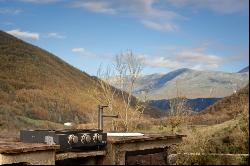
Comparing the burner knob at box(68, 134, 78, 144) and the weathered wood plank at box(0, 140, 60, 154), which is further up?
the burner knob at box(68, 134, 78, 144)

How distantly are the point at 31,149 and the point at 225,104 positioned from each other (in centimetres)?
3247

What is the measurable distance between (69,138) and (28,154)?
2.62 feet

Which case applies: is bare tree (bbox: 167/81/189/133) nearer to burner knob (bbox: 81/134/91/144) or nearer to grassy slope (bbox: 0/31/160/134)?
burner knob (bbox: 81/134/91/144)

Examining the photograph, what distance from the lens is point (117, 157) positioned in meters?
7.50

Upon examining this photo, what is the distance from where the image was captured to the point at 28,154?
6.12 metres

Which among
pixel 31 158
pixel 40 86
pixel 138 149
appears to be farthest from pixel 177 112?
pixel 40 86

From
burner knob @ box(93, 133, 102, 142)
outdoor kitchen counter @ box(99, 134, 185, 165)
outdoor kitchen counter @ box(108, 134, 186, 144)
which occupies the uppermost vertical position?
burner knob @ box(93, 133, 102, 142)

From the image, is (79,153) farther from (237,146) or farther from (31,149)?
(237,146)

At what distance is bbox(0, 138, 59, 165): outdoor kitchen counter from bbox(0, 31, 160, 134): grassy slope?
81.0 ft

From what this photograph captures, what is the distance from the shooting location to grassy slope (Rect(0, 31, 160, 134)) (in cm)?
4106

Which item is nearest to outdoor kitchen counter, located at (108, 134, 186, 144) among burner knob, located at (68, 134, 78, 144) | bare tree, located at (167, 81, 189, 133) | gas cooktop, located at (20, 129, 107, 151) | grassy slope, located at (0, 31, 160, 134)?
gas cooktop, located at (20, 129, 107, 151)

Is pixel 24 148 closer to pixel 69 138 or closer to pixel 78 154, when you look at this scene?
pixel 69 138

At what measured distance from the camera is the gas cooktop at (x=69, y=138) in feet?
21.8

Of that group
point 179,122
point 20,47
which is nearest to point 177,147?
point 179,122
